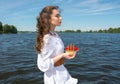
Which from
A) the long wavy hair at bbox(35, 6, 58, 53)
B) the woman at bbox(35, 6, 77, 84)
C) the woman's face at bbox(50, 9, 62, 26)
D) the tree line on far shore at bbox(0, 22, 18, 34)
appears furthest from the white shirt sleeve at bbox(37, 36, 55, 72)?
the tree line on far shore at bbox(0, 22, 18, 34)

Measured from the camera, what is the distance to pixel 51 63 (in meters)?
4.30

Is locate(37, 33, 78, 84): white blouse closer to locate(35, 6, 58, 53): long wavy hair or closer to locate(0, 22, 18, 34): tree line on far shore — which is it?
locate(35, 6, 58, 53): long wavy hair

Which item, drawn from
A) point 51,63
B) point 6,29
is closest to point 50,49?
point 51,63

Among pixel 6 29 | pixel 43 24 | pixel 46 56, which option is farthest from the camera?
pixel 6 29

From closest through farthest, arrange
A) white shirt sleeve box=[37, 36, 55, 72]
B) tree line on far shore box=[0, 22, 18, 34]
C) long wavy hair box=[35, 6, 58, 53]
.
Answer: white shirt sleeve box=[37, 36, 55, 72] → long wavy hair box=[35, 6, 58, 53] → tree line on far shore box=[0, 22, 18, 34]

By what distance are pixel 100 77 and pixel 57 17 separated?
24.5 ft

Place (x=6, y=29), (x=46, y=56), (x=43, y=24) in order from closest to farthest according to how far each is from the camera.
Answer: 1. (x=46, y=56)
2. (x=43, y=24)
3. (x=6, y=29)

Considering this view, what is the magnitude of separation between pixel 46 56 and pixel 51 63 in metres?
0.17

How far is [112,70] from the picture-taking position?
13.4 m

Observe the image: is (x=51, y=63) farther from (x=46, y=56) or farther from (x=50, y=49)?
(x=50, y=49)

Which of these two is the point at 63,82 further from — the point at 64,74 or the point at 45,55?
the point at 45,55

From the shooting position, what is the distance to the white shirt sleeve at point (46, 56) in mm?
4277

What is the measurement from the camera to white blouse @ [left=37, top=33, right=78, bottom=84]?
4.29 metres

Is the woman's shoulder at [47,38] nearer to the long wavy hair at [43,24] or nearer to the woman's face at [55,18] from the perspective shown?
the long wavy hair at [43,24]
